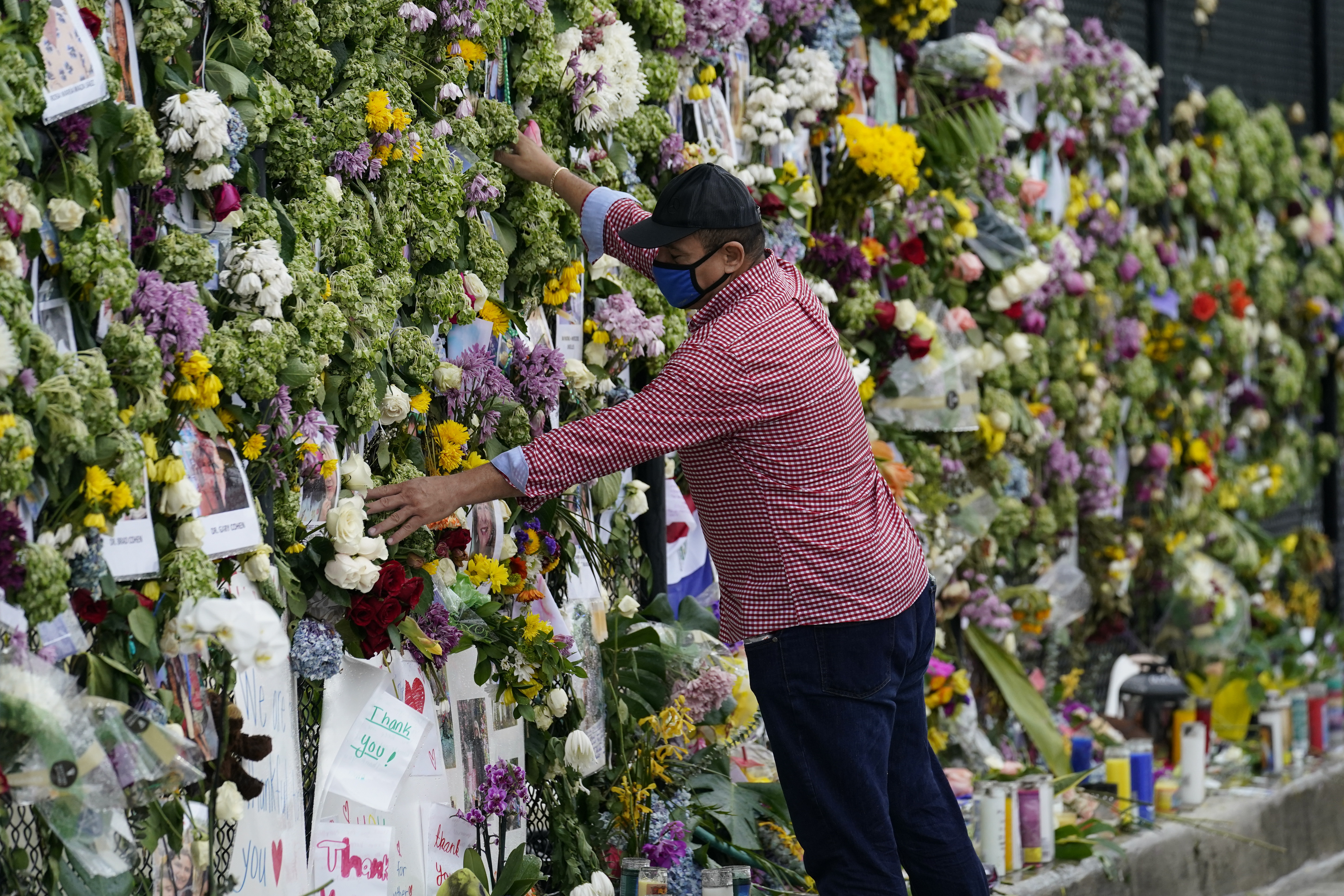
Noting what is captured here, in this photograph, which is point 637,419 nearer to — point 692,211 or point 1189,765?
point 692,211

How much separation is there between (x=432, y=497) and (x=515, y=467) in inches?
6.7

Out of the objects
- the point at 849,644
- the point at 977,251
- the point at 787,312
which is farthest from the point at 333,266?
the point at 977,251

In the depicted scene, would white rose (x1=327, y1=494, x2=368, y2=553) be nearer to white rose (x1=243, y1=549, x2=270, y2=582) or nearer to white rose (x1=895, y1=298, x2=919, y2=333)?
white rose (x1=243, y1=549, x2=270, y2=582)

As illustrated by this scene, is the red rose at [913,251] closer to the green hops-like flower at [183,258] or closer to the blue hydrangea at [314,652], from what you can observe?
the blue hydrangea at [314,652]

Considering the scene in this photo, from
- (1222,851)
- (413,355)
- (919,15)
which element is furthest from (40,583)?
(1222,851)

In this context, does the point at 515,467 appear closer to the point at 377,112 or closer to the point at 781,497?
the point at 781,497

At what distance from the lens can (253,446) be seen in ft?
8.89

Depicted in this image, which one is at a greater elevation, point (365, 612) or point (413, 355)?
point (413, 355)

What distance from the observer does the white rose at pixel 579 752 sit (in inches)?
134

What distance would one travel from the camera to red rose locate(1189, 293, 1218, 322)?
6375 millimetres

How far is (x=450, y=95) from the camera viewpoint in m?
3.16

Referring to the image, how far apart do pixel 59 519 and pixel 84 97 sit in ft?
2.07

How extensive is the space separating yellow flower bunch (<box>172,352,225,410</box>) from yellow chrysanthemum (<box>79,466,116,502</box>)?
0.21 metres

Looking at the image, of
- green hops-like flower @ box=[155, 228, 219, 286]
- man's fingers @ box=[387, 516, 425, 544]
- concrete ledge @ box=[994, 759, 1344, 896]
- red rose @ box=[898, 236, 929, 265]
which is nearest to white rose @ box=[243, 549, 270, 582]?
man's fingers @ box=[387, 516, 425, 544]
